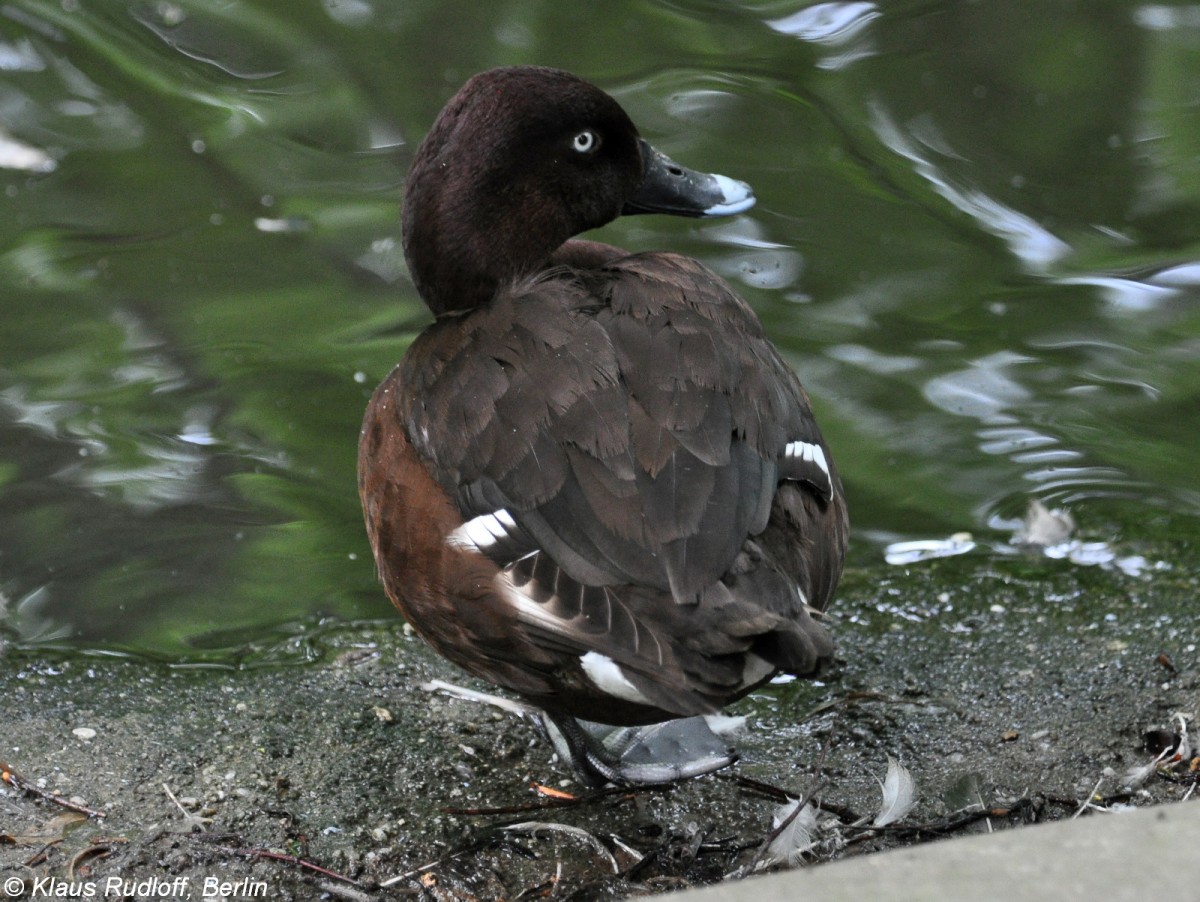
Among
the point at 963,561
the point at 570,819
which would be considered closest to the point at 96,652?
the point at 570,819

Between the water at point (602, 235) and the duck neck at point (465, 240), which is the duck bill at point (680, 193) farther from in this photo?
the water at point (602, 235)

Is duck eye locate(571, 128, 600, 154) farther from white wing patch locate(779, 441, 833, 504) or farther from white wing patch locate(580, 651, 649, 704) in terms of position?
white wing patch locate(580, 651, 649, 704)

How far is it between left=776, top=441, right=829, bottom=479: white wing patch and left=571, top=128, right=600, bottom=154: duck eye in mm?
1011

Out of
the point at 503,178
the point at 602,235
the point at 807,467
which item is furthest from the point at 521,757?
the point at 602,235

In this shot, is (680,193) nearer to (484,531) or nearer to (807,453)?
(807,453)

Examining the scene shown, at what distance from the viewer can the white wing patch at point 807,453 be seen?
2.96 meters

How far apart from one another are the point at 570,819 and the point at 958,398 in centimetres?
244

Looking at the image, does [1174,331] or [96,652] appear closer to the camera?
[96,652]

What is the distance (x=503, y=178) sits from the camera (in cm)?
347

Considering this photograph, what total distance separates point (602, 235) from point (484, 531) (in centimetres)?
316

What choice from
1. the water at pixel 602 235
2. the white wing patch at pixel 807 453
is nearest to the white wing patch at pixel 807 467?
the white wing patch at pixel 807 453

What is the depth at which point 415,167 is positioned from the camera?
349 cm

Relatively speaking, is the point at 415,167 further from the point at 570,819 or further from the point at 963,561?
the point at 963,561

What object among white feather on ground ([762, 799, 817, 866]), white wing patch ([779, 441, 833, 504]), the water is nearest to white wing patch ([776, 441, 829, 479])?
white wing patch ([779, 441, 833, 504])
